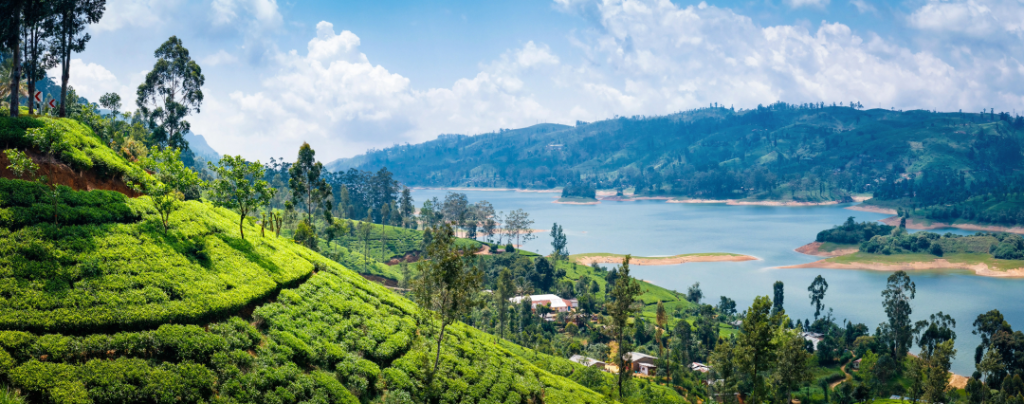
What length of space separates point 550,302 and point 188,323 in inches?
2392

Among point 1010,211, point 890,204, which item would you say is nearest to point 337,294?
point 1010,211

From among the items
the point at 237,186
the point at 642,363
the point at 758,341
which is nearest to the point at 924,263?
the point at 642,363

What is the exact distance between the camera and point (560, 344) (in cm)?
5609

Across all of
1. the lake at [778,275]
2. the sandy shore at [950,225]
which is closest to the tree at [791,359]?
the lake at [778,275]

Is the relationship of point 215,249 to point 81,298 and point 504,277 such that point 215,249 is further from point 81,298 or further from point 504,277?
point 504,277

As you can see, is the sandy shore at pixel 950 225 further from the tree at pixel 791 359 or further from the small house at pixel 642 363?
the tree at pixel 791 359

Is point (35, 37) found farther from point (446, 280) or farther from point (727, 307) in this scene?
point (727, 307)

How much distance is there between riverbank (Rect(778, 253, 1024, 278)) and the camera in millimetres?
103562

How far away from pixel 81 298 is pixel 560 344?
47167 millimetres

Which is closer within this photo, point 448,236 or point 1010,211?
point 448,236

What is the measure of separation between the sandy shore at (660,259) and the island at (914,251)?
12.6m

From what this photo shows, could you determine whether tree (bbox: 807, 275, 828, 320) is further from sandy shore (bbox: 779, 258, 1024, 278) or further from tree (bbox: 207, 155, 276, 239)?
tree (bbox: 207, 155, 276, 239)

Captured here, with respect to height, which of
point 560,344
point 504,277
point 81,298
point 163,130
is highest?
point 163,130

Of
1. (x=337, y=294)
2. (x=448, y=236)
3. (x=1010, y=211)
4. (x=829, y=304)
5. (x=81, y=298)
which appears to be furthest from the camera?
(x=1010, y=211)
